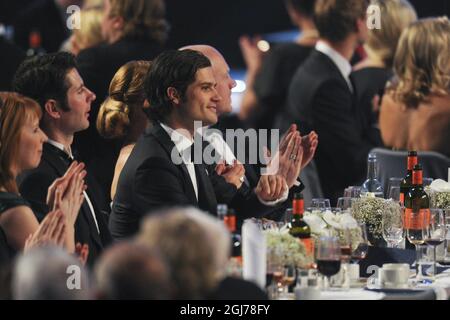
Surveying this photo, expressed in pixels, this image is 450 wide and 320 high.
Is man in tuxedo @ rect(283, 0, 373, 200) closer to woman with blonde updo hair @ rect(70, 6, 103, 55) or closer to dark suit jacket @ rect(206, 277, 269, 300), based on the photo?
woman with blonde updo hair @ rect(70, 6, 103, 55)

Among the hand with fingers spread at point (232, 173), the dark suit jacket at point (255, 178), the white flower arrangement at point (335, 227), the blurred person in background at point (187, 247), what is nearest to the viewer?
the blurred person in background at point (187, 247)

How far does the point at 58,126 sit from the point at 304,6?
3441 mm

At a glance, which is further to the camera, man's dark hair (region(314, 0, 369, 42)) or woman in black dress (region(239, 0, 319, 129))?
woman in black dress (region(239, 0, 319, 129))

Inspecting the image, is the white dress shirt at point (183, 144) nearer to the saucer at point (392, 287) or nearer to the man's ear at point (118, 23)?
the saucer at point (392, 287)

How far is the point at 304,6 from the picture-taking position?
8156mm

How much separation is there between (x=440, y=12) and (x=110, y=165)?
15.6 ft

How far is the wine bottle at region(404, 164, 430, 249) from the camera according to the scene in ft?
16.3

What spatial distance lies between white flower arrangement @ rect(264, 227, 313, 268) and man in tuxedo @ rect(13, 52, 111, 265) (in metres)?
0.82

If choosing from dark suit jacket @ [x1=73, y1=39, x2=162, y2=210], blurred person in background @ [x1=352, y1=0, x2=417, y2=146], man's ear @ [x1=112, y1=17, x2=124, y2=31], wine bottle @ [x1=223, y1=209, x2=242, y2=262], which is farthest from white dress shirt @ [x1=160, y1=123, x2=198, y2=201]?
blurred person in background @ [x1=352, y1=0, x2=417, y2=146]

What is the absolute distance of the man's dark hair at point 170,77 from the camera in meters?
5.05

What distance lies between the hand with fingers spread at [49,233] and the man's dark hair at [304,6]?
4.32 meters

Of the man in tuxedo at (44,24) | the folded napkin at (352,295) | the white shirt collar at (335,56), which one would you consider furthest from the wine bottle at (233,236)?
the man in tuxedo at (44,24)
